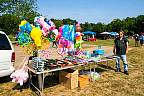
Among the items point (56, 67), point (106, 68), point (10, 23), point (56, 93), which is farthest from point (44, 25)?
point (10, 23)

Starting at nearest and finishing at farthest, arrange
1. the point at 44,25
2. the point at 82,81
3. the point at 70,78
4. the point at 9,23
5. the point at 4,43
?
the point at 44,25 < the point at 70,78 < the point at 82,81 < the point at 4,43 < the point at 9,23

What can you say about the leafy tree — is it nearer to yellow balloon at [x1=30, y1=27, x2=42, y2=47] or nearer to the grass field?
the grass field

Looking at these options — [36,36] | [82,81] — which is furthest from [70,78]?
[36,36]

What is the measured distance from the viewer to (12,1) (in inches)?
1745

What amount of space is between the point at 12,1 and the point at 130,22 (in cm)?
8348

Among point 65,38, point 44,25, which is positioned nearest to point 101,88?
point 65,38

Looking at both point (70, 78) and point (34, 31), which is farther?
point (70, 78)

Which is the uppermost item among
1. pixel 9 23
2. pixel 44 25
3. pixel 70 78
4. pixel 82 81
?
pixel 9 23

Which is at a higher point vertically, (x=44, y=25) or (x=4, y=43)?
(x=44, y=25)

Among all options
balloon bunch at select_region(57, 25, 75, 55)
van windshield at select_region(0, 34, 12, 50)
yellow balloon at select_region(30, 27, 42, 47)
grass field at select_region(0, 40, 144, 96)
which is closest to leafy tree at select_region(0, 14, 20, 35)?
grass field at select_region(0, 40, 144, 96)

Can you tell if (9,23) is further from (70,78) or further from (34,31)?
(34,31)

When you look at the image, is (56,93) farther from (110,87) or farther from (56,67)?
(110,87)

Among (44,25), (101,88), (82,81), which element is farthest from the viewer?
(82,81)

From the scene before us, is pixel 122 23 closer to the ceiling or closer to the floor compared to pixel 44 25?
closer to the ceiling
